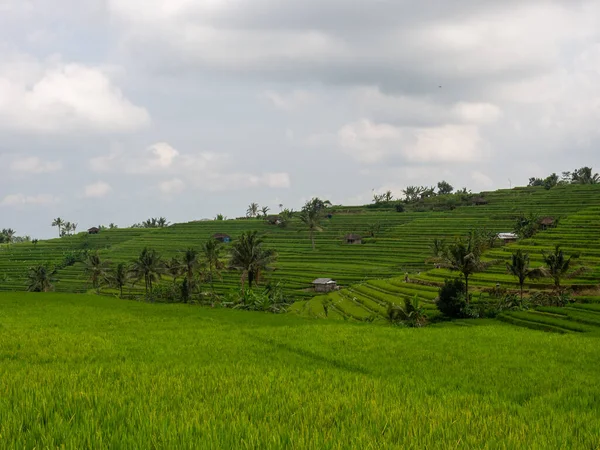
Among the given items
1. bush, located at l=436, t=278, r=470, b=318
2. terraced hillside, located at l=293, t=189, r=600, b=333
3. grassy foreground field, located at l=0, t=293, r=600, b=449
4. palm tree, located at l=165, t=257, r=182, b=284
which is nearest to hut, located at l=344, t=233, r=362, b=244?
terraced hillside, located at l=293, t=189, r=600, b=333

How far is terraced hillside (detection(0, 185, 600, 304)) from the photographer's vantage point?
55.9 meters

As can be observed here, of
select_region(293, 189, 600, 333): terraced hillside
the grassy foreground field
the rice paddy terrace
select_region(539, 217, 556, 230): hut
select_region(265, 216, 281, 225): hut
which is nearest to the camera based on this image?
the grassy foreground field

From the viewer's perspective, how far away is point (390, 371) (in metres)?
12.9

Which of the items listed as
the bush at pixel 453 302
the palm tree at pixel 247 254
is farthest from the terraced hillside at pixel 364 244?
the palm tree at pixel 247 254

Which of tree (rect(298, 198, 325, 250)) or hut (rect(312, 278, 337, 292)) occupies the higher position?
tree (rect(298, 198, 325, 250))

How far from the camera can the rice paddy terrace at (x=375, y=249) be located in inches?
1914

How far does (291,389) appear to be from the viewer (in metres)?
9.34

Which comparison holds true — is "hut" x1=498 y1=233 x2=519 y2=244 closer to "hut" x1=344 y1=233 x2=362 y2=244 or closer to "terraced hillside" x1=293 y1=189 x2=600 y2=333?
"terraced hillside" x1=293 y1=189 x2=600 y2=333

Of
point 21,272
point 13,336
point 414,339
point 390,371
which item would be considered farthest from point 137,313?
point 21,272

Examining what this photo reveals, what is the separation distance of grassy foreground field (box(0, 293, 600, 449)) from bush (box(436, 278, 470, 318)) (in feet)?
55.5

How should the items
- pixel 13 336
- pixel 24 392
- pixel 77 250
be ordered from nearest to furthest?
pixel 24 392 → pixel 13 336 → pixel 77 250

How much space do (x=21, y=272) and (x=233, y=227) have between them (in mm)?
52993

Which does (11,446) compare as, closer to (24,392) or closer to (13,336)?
(24,392)

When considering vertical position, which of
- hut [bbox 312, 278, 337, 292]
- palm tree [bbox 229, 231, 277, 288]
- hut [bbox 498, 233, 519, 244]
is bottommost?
hut [bbox 312, 278, 337, 292]
